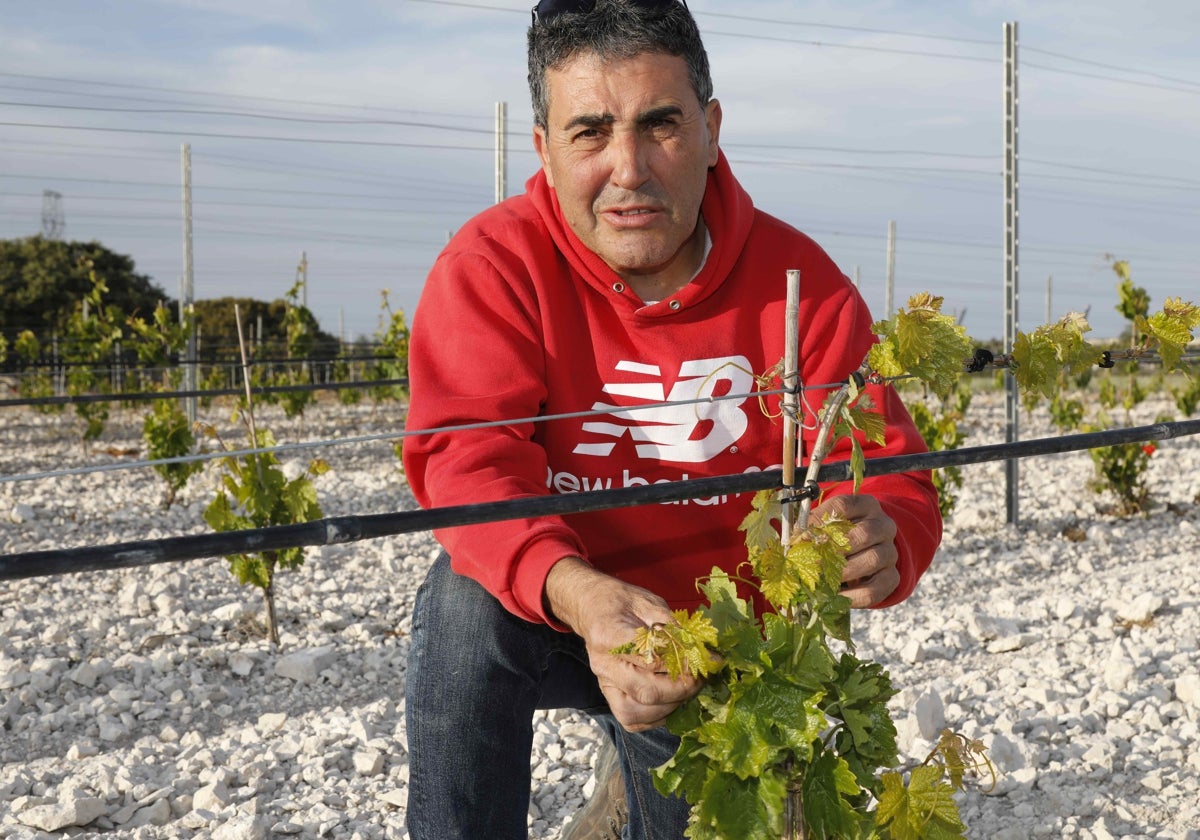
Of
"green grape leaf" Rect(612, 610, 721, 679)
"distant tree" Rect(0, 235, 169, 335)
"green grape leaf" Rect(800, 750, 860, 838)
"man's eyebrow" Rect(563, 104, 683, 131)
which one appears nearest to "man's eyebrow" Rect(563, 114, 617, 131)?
"man's eyebrow" Rect(563, 104, 683, 131)

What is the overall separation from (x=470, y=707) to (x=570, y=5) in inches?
42.8

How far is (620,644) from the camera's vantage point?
1337 millimetres

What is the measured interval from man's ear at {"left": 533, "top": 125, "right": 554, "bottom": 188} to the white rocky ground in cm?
153

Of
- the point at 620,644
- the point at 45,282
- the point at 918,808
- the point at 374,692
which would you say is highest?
the point at 45,282

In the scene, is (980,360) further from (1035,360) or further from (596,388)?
(596,388)

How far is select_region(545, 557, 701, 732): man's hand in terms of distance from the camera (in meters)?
1.35

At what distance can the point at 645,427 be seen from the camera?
6.26 feet

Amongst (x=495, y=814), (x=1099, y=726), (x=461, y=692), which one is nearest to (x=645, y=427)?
(x=461, y=692)

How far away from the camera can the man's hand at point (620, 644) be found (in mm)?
1348

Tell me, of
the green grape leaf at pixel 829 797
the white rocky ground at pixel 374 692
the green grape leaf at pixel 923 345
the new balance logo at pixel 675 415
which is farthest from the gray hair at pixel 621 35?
the white rocky ground at pixel 374 692

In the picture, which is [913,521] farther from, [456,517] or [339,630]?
[339,630]

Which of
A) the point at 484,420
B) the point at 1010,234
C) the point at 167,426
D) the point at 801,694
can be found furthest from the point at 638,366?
the point at 167,426

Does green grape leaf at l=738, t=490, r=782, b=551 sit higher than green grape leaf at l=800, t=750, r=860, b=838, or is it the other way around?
green grape leaf at l=738, t=490, r=782, b=551

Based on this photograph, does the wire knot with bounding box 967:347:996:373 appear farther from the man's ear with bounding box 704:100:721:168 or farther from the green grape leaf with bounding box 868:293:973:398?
the man's ear with bounding box 704:100:721:168
